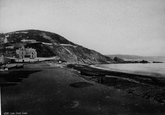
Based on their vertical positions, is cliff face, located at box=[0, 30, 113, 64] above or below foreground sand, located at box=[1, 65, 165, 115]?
above

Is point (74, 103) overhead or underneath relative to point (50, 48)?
underneath

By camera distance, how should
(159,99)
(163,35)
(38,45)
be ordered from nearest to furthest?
(159,99), (163,35), (38,45)

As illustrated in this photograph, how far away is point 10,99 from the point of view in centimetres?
757

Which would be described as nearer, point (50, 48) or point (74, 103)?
point (74, 103)

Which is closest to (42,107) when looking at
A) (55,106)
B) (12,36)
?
(55,106)

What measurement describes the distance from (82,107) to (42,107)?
2.12 meters

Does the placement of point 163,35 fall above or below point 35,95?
above

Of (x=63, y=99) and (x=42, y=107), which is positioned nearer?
(x=42, y=107)

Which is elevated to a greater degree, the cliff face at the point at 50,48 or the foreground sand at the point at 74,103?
the cliff face at the point at 50,48

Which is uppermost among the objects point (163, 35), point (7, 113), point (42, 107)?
point (163, 35)

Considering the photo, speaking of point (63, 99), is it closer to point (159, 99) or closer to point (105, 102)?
point (105, 102)

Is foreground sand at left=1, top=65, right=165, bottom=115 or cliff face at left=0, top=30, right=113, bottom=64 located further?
cliff face at left=0, top=30, right=113, bottom=64

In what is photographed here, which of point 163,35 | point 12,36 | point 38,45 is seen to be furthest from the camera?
point 12,36

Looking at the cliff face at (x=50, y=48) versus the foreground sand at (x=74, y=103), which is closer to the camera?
the foreground sand at (x=74, y=103)
